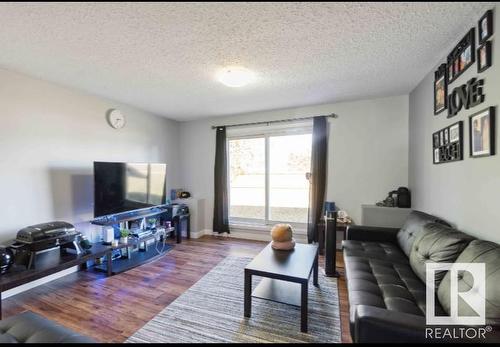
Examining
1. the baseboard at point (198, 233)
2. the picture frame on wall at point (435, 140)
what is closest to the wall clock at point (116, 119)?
the baseboard at point (198, 233)

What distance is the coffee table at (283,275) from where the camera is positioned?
169 cm

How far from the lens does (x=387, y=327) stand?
40.3 inches

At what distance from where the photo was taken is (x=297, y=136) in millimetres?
3770

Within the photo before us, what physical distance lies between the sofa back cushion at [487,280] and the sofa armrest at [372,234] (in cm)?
111

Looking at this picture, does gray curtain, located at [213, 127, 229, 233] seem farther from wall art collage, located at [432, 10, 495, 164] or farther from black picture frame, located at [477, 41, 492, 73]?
black picture frame, located at [477, 41, 492, 73]

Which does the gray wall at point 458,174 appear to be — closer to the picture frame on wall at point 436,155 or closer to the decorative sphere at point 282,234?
the picture frame on wall at point 436,155

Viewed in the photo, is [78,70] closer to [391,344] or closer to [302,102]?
[302,102]

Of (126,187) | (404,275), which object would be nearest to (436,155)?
(404,275)

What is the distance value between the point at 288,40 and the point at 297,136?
83.5 inches

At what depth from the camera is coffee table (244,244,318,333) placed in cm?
169

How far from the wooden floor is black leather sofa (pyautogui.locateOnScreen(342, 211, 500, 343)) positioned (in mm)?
441

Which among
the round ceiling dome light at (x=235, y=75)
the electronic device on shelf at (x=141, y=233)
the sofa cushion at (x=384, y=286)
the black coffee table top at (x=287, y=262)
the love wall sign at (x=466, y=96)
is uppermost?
the round ceiling dome light at (x=235, y=75)

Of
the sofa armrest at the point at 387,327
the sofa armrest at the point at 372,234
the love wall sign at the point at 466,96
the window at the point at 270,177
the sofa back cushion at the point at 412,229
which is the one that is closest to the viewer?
the sofa armrest at the point at 387,327

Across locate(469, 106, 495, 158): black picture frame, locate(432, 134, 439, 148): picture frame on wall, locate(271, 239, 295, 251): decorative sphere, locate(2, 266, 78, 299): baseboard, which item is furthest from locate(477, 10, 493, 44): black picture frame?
locate(2, 266, 78, 299): baseboard
